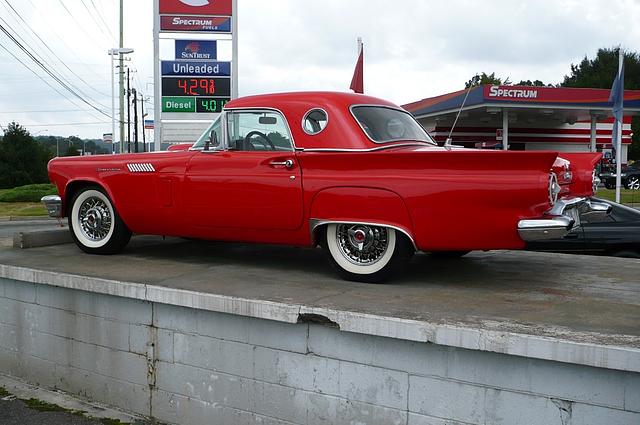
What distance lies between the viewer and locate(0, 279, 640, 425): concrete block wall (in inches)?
126

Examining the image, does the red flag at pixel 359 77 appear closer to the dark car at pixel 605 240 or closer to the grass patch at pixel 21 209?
the dark car at pixel 605 240

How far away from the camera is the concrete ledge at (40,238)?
6.89m

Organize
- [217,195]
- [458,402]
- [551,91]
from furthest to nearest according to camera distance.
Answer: [551,91]
[217,195]
[458,402]

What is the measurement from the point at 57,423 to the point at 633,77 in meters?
68.5

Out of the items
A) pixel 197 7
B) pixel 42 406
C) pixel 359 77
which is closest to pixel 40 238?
pixel 42 406

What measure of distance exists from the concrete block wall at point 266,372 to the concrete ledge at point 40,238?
4.49 ft

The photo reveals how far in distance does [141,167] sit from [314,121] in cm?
175

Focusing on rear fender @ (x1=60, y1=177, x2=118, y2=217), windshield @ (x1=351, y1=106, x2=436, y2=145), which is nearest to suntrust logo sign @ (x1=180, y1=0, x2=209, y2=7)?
rear fender @ (x1=60, y1=177, x2=118, y2=217)

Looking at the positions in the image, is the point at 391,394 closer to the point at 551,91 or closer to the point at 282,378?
the point at 282,378

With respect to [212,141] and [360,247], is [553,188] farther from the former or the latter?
[212,141]

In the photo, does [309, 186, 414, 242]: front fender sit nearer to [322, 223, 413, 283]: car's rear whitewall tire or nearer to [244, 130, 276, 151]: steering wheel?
[322, 223, 413, 283]: car's rear whitewall tire

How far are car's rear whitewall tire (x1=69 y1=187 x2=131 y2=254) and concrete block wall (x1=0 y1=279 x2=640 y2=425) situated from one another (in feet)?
3.22

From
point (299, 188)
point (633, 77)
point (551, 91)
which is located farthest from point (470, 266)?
point (633, 77)

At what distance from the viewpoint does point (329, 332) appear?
3.82 metres
